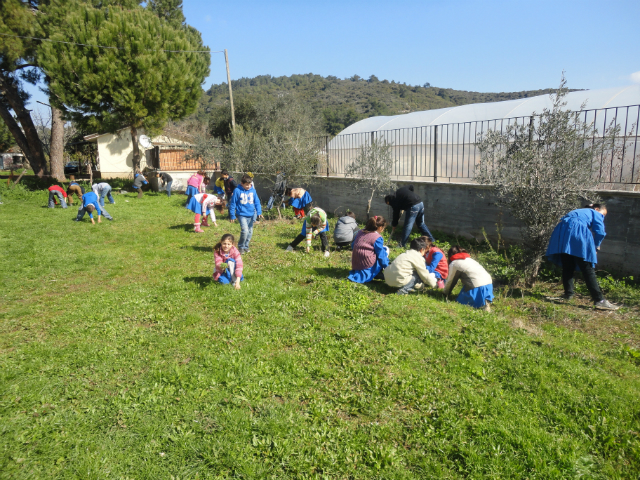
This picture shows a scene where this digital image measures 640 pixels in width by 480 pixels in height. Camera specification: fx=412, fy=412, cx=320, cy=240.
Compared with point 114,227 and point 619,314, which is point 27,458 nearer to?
point 619,314

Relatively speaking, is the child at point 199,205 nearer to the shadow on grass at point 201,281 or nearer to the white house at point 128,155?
the shadow on grass at point 201,281

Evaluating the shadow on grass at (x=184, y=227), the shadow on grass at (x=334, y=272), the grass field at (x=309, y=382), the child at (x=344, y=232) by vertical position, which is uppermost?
the child at (x=344, y=232)

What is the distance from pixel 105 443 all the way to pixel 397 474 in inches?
89.4

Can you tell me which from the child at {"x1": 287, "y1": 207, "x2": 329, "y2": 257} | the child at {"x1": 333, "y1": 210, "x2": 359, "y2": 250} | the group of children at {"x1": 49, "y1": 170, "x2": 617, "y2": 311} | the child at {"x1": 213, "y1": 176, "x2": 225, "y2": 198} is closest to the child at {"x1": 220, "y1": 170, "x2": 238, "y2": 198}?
the child at {"x1": 213, "y1": 176, "x2": 225, "y2": 198}

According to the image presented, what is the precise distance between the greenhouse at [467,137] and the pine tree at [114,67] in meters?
11.1

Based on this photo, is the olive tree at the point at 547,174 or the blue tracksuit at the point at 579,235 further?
the olive tree at the point at 547,174

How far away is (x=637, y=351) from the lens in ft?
15.2

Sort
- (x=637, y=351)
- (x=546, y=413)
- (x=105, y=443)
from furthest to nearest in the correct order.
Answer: (x=637, y=351), (x=546, y=413), (x=105, y=443)

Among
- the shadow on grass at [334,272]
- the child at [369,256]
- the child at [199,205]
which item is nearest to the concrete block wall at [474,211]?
the child at [369,256]

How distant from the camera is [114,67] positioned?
64.5 feet

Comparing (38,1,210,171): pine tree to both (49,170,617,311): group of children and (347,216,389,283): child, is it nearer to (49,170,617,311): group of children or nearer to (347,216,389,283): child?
(49,170,617,311): group of children

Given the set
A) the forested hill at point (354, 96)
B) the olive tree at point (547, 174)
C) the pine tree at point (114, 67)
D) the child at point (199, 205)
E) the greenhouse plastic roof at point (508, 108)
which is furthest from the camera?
the forested hill at point (354, 96)

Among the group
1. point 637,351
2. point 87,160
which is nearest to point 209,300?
point 637,351

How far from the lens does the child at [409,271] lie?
629 centimetres
